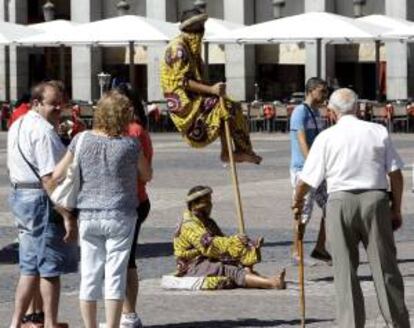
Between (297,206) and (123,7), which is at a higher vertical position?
(123,7)

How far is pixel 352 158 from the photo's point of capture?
10.2 meters

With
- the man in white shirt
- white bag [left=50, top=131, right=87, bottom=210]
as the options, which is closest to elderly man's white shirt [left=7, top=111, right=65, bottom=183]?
the man in white shirt

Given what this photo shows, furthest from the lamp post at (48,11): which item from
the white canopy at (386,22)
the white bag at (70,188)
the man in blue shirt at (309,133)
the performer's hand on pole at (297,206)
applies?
the white bag at (70,188)

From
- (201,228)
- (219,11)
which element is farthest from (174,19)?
(201,228)

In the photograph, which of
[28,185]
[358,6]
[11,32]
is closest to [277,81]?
[358,6]

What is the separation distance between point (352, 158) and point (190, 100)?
2994 mm

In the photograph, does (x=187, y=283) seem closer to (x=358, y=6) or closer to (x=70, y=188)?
(x=70, y=188)

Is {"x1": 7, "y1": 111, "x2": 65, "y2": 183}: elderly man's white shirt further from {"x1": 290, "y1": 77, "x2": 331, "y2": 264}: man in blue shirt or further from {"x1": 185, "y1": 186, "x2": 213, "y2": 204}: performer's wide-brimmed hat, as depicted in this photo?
{"x1": 290, "y1": 77, "x2": 331, "y2": 264}: man in blue shirt

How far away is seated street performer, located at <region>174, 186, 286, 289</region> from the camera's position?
13.1m

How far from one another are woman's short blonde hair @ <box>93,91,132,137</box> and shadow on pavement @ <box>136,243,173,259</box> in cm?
549

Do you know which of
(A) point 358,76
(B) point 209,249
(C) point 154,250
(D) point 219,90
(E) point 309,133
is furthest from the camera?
(A) point 358,76

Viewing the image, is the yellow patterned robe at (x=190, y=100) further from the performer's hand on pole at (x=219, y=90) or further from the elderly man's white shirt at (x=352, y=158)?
the elderly man's white shirt at (x=352, y=158)

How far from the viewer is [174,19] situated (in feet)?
166

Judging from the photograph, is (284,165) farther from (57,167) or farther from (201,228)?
(57,167)
